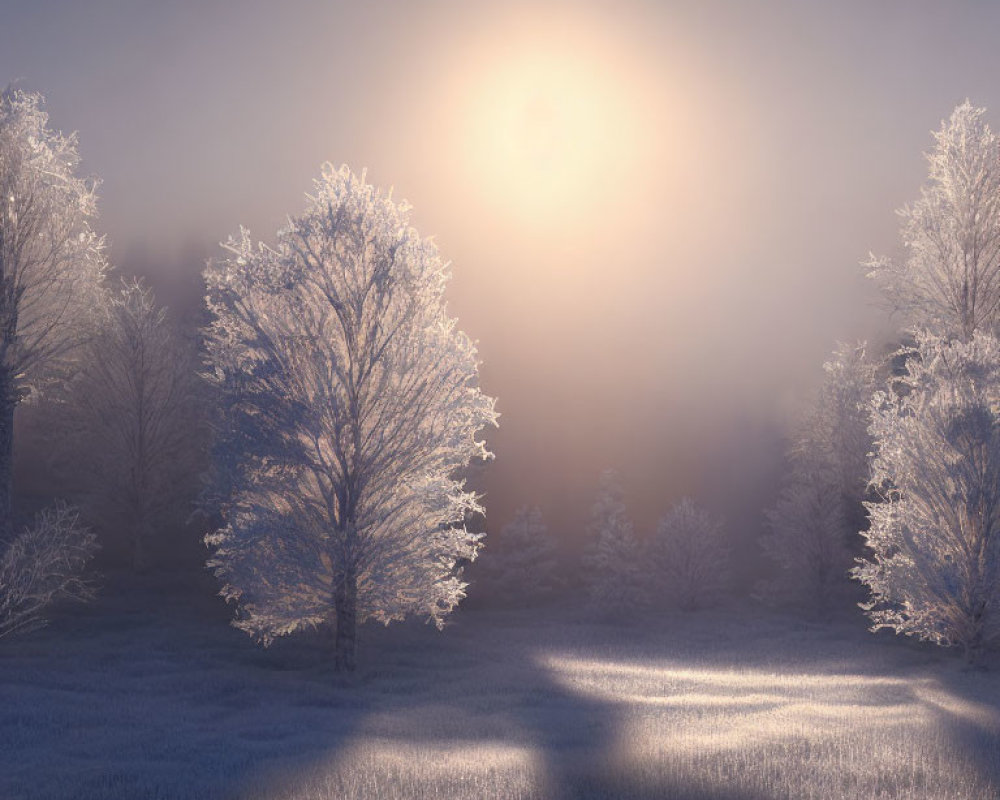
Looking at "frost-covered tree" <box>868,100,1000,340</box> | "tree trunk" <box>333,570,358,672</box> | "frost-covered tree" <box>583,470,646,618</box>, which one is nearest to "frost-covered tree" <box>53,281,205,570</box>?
"tree trunk" <box>333,570,358,672</box>

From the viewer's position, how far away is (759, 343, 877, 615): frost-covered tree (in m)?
35.9

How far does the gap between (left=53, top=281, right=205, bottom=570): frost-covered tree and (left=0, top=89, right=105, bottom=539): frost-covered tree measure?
11765 millimetres

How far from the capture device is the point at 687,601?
41.6m

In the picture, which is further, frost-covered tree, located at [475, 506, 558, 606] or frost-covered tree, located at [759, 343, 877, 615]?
frost-covered tree, located at [475, 506, 558, 606]

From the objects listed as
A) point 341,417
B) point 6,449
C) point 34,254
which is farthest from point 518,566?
point 34,254

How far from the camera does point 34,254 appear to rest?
1841 cm

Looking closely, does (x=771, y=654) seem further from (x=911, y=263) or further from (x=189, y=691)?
(x=189, y=691)

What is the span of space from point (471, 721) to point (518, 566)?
32312 millimetres

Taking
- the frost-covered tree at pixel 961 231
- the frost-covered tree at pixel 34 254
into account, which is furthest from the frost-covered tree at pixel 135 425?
the frost-covered tree at pixel 961 231

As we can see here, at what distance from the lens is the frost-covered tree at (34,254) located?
17750mm

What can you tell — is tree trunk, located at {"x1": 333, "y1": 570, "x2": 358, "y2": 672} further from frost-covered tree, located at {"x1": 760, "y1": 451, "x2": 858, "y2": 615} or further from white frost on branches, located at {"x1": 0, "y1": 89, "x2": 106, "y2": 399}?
frost-covered tree, located at {"x1": 760, "y1": 451, "x2": 858, "y2": 615}

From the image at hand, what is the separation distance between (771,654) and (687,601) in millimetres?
17522

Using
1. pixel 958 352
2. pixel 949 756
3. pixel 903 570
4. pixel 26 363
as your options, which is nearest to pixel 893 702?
pixel 903 570

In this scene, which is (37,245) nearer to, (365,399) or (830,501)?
(365,399)
